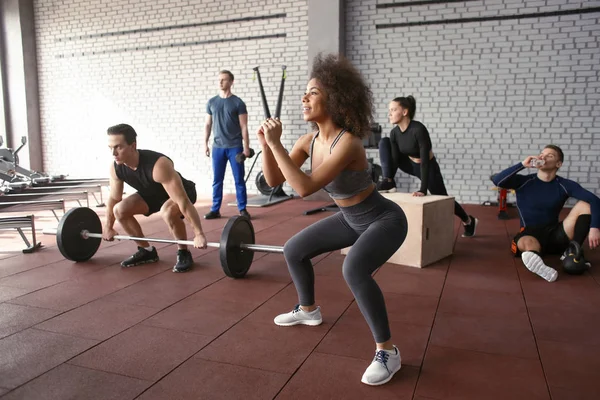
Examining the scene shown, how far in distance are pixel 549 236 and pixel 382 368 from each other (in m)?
2.47

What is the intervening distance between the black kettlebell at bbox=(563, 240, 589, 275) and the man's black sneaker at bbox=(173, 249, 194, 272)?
2.75 meters

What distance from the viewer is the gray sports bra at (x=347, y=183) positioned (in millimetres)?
2141

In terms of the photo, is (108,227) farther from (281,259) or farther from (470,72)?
(470,72)

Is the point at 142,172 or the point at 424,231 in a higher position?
the point at 142,172

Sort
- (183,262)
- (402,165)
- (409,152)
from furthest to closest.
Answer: (402,165) < (409,152) < (183,262)

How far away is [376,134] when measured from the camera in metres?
6.35

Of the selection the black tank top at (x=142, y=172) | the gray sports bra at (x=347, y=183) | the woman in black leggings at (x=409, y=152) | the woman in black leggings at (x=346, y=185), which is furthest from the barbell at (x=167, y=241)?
the woman in black leggings at (x=409, y=152)

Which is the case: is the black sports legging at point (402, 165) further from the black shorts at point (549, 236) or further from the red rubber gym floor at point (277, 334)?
the red rubber gym floor at point (277, 334)

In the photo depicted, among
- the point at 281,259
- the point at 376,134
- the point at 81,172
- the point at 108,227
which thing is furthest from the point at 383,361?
the point at 81,172

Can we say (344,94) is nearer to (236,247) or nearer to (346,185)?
(346,185)

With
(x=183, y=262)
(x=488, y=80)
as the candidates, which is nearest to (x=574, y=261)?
(x=183, y=262)

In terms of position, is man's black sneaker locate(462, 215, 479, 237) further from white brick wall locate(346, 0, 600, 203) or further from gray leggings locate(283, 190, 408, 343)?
gray leggings locate(283, 190, 408, 343)

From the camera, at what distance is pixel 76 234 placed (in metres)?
3.80

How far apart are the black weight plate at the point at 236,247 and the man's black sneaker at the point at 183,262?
0.52m
